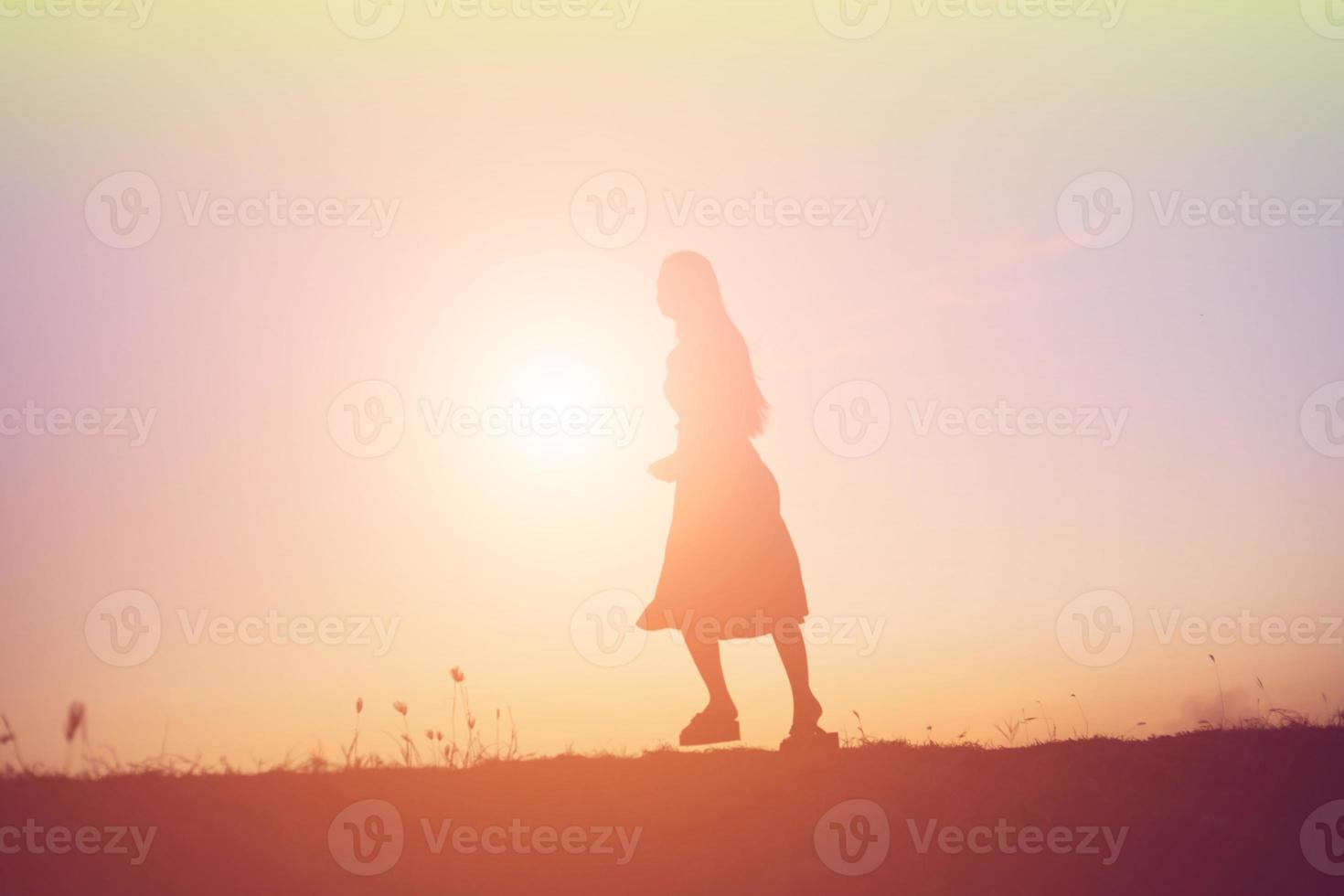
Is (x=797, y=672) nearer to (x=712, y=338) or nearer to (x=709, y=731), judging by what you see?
(x=709, y=731)

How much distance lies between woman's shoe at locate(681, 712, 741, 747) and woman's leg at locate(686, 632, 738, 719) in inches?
1.8

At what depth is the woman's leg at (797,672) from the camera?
9195 millimetres

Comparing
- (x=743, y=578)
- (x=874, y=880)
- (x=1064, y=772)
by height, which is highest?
(x=743, y=578)

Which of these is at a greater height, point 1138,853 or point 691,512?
point 691,512

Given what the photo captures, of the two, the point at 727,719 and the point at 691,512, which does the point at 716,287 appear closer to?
the point at 691,512

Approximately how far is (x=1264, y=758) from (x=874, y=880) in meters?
3.02

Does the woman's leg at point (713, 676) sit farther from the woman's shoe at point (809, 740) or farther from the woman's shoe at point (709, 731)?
the woman's shoe at point (809, 740)

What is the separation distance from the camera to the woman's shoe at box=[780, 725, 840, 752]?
8.91 metres

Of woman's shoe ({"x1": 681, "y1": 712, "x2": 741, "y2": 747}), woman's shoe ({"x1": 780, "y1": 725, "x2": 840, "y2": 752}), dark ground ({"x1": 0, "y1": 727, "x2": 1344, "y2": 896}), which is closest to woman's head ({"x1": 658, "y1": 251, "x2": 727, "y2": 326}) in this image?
woman's shoe ({"x1": 681, "y1": 712, "x2": 741, "y2": 747})

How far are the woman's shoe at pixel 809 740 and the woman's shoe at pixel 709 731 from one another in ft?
1.65

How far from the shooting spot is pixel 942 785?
7953 millimetres

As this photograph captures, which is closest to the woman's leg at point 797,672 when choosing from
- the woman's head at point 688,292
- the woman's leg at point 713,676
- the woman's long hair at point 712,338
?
the woman's leg at point 713,676

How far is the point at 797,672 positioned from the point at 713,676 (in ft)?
2.08

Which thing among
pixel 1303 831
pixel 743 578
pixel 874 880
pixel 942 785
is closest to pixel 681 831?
pixel 874 880
